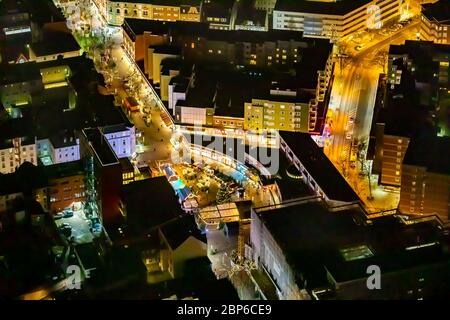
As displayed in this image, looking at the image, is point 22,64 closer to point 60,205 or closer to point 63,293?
point 60,205

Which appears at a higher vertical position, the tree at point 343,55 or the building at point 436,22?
the building at point 436,22

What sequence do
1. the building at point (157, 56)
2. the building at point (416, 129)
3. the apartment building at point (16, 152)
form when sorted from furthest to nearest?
the building at point (157, 56) < the apartment building at point (16, 152) < the building at point (416, 129)

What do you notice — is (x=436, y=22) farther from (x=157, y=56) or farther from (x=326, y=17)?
(x=157, y=56)

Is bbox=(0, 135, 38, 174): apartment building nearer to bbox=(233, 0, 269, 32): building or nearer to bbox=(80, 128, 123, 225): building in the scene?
bbox=(80, 128, 123, 225): building

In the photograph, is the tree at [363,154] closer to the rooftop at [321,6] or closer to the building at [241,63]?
the building at [241,63]

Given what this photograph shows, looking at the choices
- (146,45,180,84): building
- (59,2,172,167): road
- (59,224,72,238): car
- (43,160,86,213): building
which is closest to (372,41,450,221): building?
(59,2,172,167): road

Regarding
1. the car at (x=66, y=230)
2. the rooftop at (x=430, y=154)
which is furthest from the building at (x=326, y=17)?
the car at (x=66, y=230)
